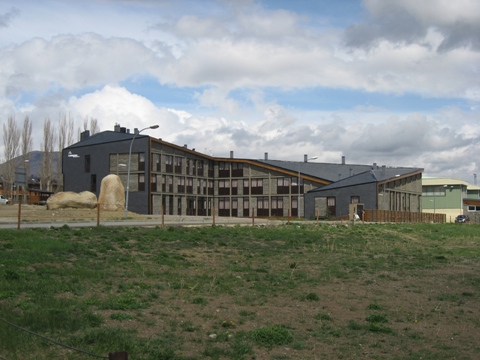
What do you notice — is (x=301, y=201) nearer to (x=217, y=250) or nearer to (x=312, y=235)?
(x=312, y=235)

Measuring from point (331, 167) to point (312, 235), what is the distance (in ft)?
208

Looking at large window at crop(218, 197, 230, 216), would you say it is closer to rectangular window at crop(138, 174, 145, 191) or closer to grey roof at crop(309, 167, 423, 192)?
grey roof at crop(309, 167, 423, 192)

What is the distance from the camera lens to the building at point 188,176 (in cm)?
7381

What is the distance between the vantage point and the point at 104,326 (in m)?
10.2

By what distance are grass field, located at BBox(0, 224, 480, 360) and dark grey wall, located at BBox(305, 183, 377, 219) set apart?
1921 inches

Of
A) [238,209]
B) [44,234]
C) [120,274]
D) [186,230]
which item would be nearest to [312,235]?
[186,230]

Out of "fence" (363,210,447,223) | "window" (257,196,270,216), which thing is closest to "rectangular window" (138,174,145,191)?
"window" (257,196,270,216)

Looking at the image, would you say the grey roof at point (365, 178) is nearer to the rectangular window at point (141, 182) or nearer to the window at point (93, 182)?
the rectangular window at point (141, 182)

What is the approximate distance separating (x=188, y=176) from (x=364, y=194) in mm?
24291

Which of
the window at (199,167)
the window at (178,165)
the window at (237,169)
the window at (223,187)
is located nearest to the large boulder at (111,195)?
the window at (178,165)

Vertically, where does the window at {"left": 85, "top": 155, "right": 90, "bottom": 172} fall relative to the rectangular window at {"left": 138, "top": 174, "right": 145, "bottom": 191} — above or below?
above

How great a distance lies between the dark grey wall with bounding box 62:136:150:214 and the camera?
240 feet

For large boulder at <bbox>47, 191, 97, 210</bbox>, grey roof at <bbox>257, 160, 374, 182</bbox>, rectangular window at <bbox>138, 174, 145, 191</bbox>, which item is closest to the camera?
large boulder at <bbox>47, 191, 97, 210</bbox>

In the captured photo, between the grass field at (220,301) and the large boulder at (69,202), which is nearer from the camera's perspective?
the grass field at (220,301)
